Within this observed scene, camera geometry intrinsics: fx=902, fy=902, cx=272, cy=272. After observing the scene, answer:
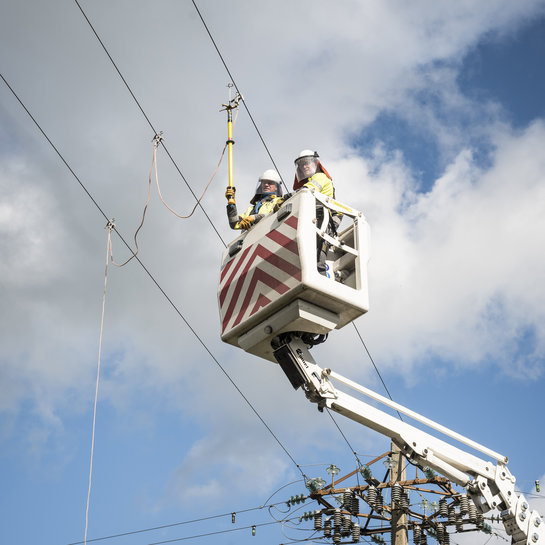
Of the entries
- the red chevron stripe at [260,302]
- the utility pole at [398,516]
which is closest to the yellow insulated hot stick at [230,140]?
the red chevron stripe at [260,302]

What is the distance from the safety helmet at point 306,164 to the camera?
10.6 meters

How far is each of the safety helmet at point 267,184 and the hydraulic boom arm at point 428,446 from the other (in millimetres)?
2140

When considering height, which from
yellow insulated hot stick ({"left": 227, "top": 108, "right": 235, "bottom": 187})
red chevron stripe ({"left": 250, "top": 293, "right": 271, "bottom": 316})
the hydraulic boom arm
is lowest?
the hydraulic boom arm

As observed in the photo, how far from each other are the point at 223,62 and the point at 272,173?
149 cm

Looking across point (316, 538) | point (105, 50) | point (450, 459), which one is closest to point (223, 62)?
point (105, 50)

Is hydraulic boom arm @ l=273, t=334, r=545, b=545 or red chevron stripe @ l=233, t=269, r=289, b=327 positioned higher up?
red chevron stripe @ l=233, t=269, r=289, b=327

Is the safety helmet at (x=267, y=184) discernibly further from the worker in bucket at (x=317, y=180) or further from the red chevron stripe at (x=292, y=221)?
the red chevron stripe at (x=292, y=221)

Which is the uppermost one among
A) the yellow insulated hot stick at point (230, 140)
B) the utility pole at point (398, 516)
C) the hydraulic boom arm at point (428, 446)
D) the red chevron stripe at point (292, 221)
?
the yellow insulated hot stick at point (230, 140)

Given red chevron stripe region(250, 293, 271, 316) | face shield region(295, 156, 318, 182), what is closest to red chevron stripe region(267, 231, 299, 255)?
red chevron stripe region(250, 293, 271, 316)

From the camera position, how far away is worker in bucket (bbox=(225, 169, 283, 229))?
10625mm

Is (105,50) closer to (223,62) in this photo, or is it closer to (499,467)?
(223,62)

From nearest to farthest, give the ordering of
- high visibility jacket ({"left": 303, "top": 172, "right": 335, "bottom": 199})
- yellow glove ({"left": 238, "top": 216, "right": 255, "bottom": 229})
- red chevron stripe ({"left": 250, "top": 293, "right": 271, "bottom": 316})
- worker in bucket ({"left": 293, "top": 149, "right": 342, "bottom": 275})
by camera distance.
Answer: red chevron stripe ({"left": 250, "top": 293, "right": 271, "bottom": 316}), worker in bucket ({"left": 293, "top": 149, "right": 342, "bottom": 275}), high visibility jacket ({"left": 303, "top": 172, "right": 335, "bottom": 199}), yellow glove ({"left": 238, "top": 216, "right": 255, "bottom": 229})

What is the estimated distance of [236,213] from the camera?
35.4 feet

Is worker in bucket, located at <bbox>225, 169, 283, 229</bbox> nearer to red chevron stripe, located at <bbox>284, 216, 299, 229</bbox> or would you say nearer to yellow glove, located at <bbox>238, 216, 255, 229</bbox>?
yellow glove, located at <bbox>238, 216, 255, 229</bbox>
